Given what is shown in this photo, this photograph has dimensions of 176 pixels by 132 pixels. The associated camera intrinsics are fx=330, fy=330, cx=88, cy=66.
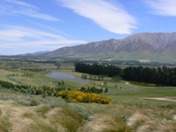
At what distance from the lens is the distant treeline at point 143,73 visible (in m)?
113

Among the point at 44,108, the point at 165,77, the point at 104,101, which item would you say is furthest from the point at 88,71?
the point at 44,108

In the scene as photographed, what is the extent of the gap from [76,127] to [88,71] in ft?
514

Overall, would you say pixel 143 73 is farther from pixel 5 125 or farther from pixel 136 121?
pixel 5 125

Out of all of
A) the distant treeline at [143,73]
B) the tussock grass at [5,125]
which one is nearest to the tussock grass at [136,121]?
the tussock grass at [5,125]

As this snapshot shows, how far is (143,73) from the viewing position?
4906 inches

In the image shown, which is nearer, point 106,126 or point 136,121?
point 106,126

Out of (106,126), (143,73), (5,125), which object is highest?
(106,126)

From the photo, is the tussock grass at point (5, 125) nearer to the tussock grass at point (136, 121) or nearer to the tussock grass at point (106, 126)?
the tussock grass at point (106, 126)

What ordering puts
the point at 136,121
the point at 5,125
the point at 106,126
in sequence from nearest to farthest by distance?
1. the point at 106,126
2. the point at 5,125
3. the point at 136,121

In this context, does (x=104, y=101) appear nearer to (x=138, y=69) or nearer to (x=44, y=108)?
(x=44, y=108)

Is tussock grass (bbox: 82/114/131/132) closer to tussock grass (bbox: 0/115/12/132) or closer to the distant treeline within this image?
tussock grass (bbox: 0/115/12/132)

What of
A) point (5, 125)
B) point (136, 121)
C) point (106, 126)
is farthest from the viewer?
point (136, 121)

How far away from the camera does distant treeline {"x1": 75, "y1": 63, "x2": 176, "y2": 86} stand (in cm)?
11288

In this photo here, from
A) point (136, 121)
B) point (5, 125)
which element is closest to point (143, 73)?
point (136, 121)
